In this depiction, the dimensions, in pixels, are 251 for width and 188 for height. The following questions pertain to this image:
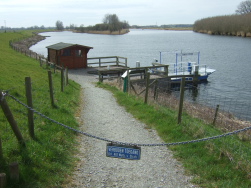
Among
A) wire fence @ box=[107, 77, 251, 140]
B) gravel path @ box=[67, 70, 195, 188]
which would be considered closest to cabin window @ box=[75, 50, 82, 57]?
wire fence @ box=[107, 77, 251, 140]

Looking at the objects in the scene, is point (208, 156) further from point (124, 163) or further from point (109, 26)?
point (109, 26)

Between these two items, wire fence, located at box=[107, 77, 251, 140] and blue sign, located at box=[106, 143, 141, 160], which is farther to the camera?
wire fence, located at box=[107, 77, 251, 140]

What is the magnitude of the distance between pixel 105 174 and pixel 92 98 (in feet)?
31.3

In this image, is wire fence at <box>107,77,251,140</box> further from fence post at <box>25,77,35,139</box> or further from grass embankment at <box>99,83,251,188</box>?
fence post at <box>25,77,35,139</box>

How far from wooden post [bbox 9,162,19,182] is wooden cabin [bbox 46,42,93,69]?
24210 mm

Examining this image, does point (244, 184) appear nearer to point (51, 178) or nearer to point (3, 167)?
point (51, 178)

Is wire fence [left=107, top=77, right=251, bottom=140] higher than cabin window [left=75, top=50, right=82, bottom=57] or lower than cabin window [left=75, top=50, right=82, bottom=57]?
lower

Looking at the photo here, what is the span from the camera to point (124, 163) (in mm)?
6719

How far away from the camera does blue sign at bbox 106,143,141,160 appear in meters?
4.91

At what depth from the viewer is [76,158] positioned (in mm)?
6863

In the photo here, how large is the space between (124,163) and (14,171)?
2706 mm

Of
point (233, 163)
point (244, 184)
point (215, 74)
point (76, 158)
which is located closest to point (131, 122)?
point (76, 158)

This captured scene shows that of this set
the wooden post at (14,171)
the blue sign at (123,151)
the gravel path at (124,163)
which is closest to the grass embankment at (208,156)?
the gravel path at (124,163)

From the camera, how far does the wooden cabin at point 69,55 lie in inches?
1131
